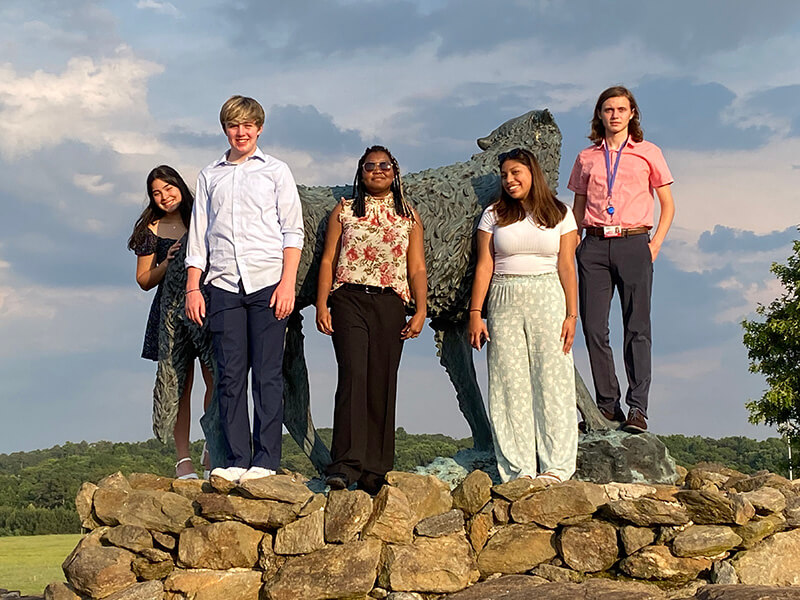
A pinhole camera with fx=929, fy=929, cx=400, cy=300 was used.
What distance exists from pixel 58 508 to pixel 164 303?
1177 cm

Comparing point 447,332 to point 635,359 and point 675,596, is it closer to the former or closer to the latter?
point 635,359

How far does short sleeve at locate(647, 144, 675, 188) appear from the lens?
6.29m

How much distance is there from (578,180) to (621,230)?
47 cm

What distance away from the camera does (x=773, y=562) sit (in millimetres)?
5395

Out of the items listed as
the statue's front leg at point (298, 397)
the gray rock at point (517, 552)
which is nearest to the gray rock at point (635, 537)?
the gray rock at point (517, 552)

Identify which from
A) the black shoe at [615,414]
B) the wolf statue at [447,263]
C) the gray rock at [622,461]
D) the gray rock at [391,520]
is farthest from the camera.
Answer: the black shoe at [615,414]

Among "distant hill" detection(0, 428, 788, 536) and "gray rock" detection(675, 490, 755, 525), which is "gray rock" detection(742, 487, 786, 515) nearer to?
"gray rock" detection(675, 490, 755, 525)

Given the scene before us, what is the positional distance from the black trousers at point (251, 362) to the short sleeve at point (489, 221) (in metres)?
1.32

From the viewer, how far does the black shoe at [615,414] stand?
652 cm

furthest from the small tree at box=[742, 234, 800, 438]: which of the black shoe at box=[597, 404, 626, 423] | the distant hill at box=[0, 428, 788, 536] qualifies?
the black shoe at box=[597, 404, 626, 423]

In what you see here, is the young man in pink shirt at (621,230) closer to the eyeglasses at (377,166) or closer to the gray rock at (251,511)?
the eyeglasses at (377,166)

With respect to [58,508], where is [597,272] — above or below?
above

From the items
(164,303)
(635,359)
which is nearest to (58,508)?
(164,303)

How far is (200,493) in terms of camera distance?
219 inches
